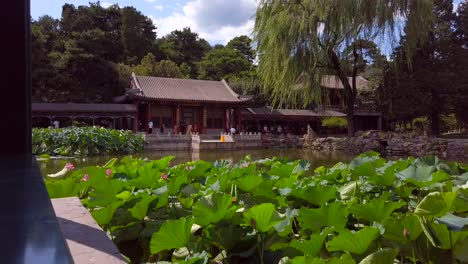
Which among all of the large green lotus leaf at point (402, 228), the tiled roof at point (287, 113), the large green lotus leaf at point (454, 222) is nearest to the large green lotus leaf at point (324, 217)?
the large green lotus leaf at point (402, 228)

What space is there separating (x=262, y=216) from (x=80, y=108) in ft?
64.5

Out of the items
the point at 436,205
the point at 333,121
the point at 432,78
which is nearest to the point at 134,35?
the point at 333,121

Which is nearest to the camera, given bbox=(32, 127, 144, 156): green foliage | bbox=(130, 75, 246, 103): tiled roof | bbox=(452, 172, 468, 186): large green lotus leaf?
bbox=(452, 172, 468, 186): large green lotus leaf

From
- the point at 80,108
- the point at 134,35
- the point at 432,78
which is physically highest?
the point at 134,35

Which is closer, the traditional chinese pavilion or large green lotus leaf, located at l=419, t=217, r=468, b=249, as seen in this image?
large green lotus leaf, located at l=419, t=217, r=468, b=249

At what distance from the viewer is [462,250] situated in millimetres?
990

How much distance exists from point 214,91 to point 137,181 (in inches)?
831

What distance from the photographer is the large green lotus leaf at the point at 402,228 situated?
1019 mm

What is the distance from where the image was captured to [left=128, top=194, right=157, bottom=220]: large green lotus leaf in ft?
4.15

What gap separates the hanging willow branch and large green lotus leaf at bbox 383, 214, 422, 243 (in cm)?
1343

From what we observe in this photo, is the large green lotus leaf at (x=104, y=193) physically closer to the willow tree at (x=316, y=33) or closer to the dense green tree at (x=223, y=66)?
the willow tree at (x=316, y=33)

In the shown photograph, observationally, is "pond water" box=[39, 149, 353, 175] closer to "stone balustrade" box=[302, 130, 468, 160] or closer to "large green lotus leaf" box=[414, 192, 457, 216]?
"stone balustrade" box=[302, 130, 468, 160]

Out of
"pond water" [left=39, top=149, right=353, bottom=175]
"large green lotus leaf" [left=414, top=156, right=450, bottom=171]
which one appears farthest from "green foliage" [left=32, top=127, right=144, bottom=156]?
"large green lotus leaf" [left=414, top=156, right=450, bottom=171]

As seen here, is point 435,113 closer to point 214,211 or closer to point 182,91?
point 182,91
